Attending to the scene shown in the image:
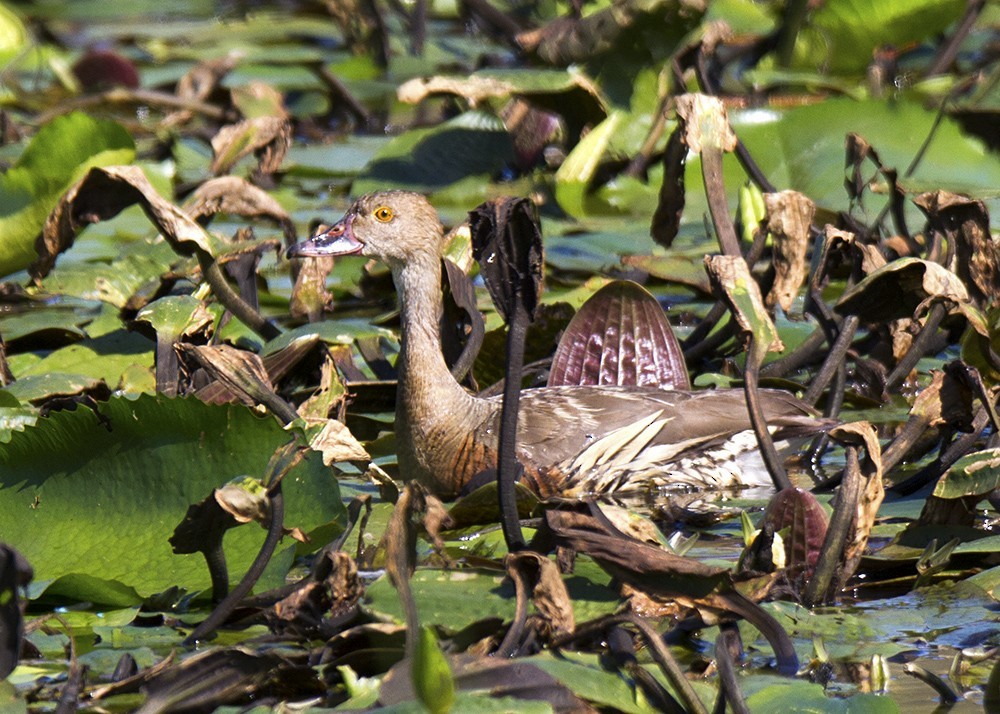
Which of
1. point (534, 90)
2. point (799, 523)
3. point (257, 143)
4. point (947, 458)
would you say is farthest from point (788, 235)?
point (257, 143)

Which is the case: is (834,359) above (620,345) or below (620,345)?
below

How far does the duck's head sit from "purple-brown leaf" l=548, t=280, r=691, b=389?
0.58m

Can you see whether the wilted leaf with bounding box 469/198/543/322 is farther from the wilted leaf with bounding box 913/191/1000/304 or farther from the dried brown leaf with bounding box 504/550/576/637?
the wilted leaf with bounding box 913/191/1000/304

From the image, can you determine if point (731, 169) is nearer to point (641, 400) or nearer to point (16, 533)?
point (641, 400)

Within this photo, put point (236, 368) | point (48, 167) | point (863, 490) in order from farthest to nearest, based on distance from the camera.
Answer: point (48, 167) < point (236, 368) < point (863, 490)

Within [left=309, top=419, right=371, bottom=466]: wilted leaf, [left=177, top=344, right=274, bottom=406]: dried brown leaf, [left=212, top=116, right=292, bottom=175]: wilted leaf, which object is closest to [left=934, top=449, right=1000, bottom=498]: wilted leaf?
[left=309, top=419, right=371, bottom=466]: wilted leaf

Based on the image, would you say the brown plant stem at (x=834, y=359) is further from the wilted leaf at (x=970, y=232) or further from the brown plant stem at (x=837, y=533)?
the brown plant stem at (x=837, y=533)

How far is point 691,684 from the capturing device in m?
2.79

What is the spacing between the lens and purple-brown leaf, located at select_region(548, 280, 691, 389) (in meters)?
5.23

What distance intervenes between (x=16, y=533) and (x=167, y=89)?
727 cm

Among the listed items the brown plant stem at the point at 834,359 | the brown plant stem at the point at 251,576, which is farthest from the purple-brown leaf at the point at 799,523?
the brown plant stem at the point at 251,576

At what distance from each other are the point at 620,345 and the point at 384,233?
0.90 metres

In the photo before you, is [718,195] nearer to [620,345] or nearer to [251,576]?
[620,345]

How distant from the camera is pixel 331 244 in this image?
5.45 meters
